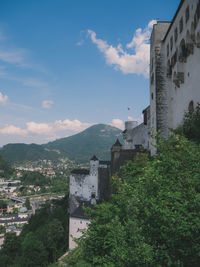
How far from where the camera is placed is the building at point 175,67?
1499cm

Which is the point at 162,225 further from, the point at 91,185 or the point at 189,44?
the point at 91,185

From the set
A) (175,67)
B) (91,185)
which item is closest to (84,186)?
(91,185)

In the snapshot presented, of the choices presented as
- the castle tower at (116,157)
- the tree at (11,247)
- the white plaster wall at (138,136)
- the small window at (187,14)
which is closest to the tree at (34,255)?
the tree at (11,247)

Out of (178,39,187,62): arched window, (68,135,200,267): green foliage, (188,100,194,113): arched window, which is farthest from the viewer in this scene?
(178,39,187,62): arched window

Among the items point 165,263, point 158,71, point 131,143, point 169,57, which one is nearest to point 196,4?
point 169,57

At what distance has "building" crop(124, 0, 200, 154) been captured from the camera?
1499 centimetres

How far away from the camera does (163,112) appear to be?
20.6 metres

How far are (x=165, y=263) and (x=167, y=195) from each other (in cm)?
211

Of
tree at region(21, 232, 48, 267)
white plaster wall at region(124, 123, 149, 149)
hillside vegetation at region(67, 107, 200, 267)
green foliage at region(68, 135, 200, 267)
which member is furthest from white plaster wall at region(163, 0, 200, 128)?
tree at region(21, 232, 48, 267)

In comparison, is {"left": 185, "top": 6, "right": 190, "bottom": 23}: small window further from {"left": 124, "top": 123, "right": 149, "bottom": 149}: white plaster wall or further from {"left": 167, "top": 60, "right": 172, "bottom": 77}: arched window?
{"left": 124, "top": 123, "right": 149, "bottom": 149}: white plaster wall

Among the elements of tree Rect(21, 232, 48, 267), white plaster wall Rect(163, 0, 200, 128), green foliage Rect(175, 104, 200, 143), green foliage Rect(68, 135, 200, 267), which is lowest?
tree Rect(21, 232, 48, 267)

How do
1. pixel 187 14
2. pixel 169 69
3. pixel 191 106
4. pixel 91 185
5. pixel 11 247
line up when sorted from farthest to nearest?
pixel 11 247 → pixel 91 185 → pixel 169 69 → pixel 191 106 → pixel 187 14

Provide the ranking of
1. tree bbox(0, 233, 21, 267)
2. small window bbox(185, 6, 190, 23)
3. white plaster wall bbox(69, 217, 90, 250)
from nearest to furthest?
small window bbox(185, 6, 190, 23) → white plaster wall bbox(69, 217, 90, 250) → tree bbox(0, 233, 21, 267)

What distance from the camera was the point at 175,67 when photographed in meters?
17.8
